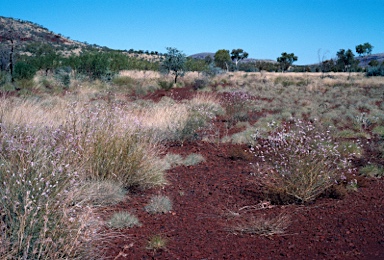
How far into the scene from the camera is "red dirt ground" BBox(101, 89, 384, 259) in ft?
13.3

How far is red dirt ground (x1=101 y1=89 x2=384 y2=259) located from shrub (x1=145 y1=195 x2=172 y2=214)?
95 mm

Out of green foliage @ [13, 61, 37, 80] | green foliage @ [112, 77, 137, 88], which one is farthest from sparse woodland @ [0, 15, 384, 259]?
green foliage @ [112, 77, 137, 88]

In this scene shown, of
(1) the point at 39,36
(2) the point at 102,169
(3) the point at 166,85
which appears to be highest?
(1) the point at 39,36

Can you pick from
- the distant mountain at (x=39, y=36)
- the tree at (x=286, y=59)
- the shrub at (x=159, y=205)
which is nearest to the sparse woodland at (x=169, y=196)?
the shrub at (x=159, y=205)

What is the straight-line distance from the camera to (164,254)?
4.02 metres

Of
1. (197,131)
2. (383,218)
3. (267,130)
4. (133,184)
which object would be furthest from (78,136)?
(267,130)

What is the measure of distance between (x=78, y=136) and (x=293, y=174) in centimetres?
322

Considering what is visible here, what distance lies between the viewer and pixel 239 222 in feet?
16.1

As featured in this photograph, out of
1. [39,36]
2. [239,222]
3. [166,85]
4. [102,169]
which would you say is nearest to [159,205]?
[239,222]

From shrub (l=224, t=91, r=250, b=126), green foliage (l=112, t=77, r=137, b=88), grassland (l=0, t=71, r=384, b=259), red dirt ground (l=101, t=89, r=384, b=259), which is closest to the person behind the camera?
grassland (l=0, t=71, r=384, b=259)

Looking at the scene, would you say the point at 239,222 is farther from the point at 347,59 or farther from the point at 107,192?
the point at 347,59

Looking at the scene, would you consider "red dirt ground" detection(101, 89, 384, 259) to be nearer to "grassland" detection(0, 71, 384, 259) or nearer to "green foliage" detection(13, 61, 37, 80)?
"grassland" detection(0, 71, 384, 259)

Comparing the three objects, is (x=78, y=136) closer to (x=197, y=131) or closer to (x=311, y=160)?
(x=311, y=160)

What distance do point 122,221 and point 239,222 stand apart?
146 centimetres
